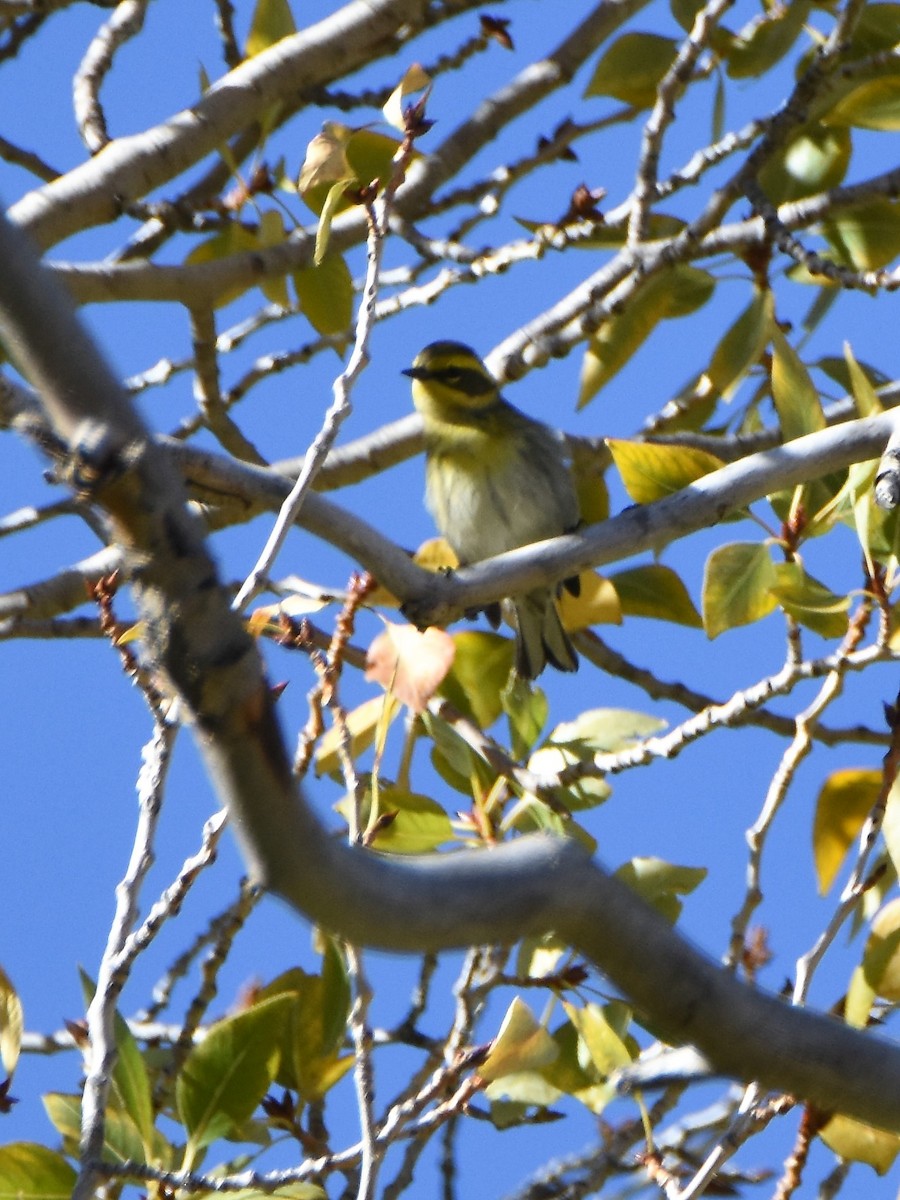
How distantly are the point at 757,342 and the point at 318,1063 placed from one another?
1.87 metres

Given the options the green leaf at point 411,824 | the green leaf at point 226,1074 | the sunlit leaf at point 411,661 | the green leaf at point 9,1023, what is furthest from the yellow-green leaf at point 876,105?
the green leaf at point 9,1023

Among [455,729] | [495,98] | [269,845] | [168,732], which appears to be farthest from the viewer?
[495,98]

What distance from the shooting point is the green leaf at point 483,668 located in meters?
3.36

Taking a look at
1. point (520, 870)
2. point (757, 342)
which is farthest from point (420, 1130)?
point (757, 342)

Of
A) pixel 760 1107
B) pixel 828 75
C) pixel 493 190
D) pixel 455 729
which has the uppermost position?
pixel 493 190

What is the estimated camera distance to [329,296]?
11.3 ft

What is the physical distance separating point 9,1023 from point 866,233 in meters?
2.56

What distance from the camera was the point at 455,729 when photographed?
10.7 feet

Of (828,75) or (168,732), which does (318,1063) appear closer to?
(168,732)

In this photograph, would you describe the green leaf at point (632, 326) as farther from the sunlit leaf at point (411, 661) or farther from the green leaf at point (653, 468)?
the sunlit leaf at point (411, 661)

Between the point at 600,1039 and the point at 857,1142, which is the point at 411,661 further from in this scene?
the point at 857,1142

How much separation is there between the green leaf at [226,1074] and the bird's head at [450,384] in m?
2.89

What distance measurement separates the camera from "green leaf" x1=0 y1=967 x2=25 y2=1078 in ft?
7.80

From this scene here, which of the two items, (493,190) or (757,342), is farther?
(493,190)
